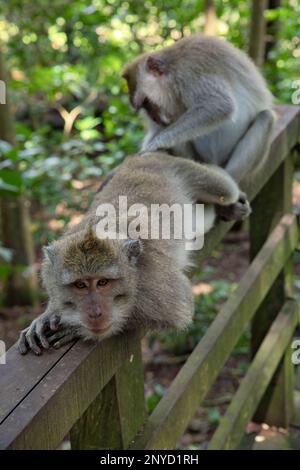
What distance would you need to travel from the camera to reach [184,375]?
7.35 ft

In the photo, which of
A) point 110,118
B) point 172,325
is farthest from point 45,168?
point 172,325

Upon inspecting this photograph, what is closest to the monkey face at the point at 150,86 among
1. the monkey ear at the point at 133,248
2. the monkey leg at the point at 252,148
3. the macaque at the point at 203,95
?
the macaque at the point at 203,95

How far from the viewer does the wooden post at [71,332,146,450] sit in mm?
1741

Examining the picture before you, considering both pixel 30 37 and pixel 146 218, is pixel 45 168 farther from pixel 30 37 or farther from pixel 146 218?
pixel 30 37

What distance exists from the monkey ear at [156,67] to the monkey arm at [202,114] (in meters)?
0.21

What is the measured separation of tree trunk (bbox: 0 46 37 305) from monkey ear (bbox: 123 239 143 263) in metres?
3.41

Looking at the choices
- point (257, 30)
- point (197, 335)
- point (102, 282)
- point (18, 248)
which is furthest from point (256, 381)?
point (257, 30)

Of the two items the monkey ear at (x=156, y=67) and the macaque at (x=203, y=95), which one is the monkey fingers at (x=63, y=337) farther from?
the monkey ear at (x=156, y=67)

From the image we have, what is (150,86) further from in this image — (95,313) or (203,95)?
(95,313)

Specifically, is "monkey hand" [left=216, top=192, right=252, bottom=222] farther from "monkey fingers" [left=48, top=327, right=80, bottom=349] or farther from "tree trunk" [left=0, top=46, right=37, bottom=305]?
"tree trunk" [left=0, top=46, right=37, bottom=305]

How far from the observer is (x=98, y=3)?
5.88 metres

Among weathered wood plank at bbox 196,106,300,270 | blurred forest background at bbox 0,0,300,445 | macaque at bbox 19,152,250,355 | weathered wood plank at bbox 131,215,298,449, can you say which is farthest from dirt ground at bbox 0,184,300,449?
macaque at bbox 19,152,250,355

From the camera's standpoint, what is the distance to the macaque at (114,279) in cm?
169
